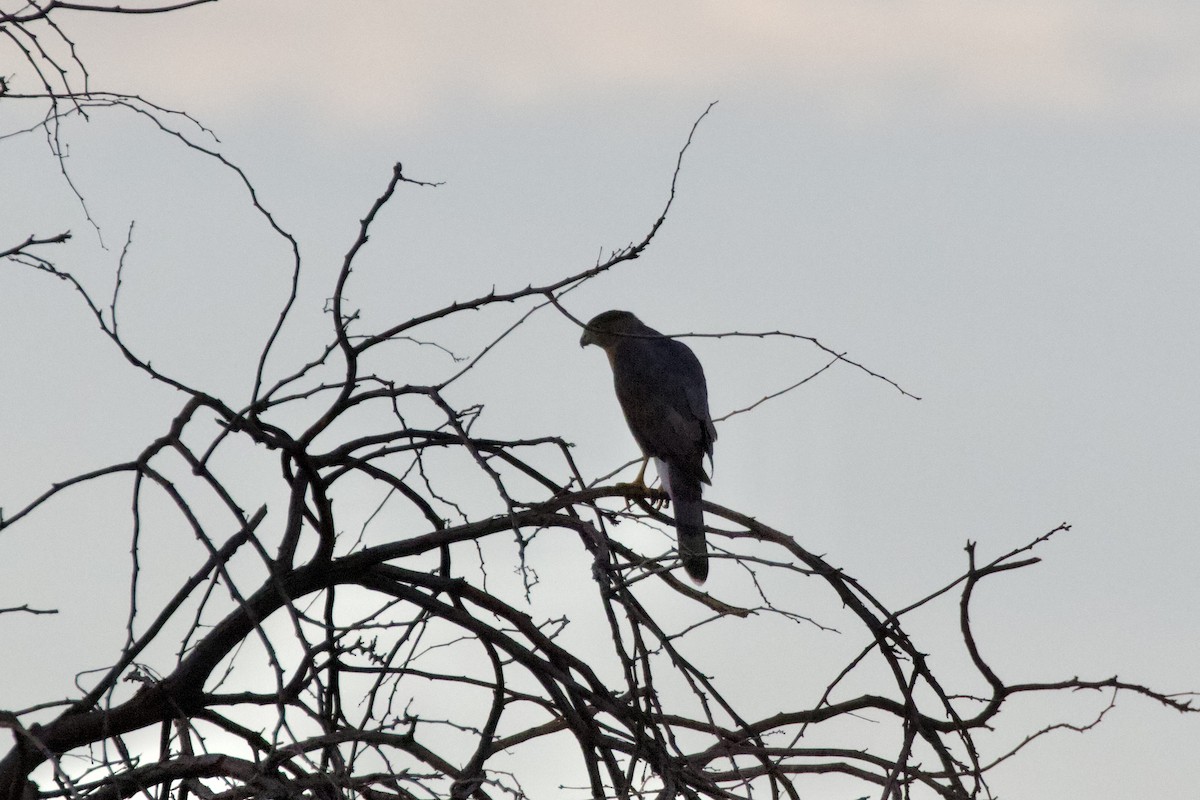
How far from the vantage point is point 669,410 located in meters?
6.19

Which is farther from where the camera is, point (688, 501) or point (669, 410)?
point (669, 410)

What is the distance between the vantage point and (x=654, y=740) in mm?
3203

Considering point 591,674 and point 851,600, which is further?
point 591,674

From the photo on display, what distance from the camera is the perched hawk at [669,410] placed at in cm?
575

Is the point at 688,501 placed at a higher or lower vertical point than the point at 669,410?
lower

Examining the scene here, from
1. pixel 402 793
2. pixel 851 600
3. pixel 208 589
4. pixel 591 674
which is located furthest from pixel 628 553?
pixel 208 589

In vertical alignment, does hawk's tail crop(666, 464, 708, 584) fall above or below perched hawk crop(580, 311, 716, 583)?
below

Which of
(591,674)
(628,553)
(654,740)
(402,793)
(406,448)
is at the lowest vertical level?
(402,793)

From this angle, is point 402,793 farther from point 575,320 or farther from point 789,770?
point 575,320

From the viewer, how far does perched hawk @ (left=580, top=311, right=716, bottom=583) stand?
18.9 ft

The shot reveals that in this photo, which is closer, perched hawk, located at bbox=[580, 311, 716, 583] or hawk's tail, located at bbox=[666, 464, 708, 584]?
hawk's tail, located at bbox=[666, 464, 708, 584]

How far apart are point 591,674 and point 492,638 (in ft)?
1.22

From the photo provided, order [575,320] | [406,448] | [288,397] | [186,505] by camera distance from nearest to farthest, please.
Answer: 1. [186,505]
2. [575,320]
3. [288,397]
4. [406,448]

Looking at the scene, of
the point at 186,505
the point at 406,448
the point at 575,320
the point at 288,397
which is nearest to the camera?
the point at 186,505
